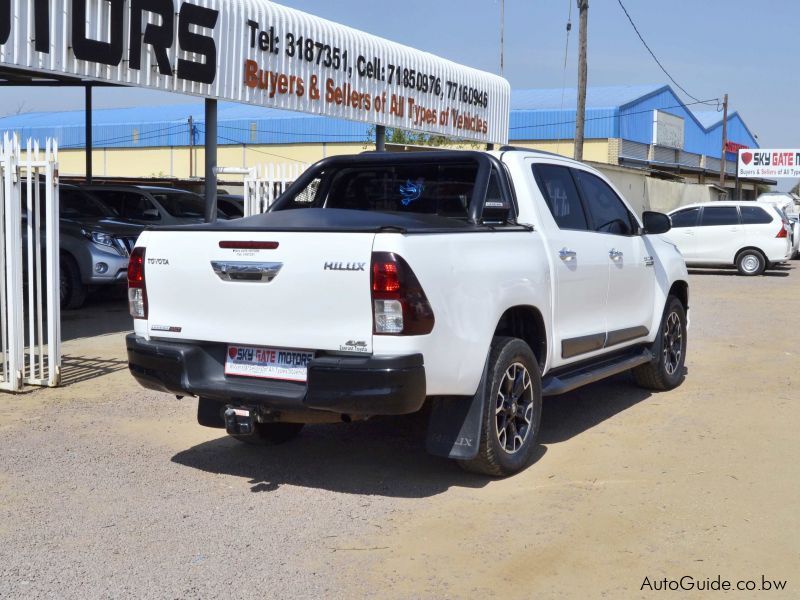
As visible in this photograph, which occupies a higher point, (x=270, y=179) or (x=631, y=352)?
(x=270, y=179)

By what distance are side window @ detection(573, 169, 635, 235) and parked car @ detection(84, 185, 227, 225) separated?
343 inches

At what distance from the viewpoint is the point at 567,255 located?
6.68 meters

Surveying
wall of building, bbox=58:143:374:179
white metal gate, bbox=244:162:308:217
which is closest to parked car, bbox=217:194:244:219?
white metal gate, bbox=244:162:308:217

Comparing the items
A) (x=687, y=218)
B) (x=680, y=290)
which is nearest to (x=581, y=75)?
(x=687, y=218)

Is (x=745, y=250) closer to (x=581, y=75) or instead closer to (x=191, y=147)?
(x=581, y=75)

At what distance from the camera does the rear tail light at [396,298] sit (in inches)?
196

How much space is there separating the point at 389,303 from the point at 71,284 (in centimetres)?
1005

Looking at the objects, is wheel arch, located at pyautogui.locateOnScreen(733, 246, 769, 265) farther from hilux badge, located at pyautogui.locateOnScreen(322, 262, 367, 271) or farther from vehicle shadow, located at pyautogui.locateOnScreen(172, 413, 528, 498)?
hilux badge, located at pyautogui.locateOnScreen(322, 262, 367, 271)

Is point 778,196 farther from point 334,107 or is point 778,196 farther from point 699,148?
point 334,107

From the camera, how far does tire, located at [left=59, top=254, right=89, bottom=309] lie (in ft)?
45.6

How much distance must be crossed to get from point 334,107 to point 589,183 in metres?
8.75

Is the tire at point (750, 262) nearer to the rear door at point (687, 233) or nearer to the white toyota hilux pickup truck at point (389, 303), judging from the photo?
the rear door at point (687, 233)

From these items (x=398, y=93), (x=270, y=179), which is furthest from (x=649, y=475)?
(x=398, y=93)

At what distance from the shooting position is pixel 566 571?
4488 millimetres
